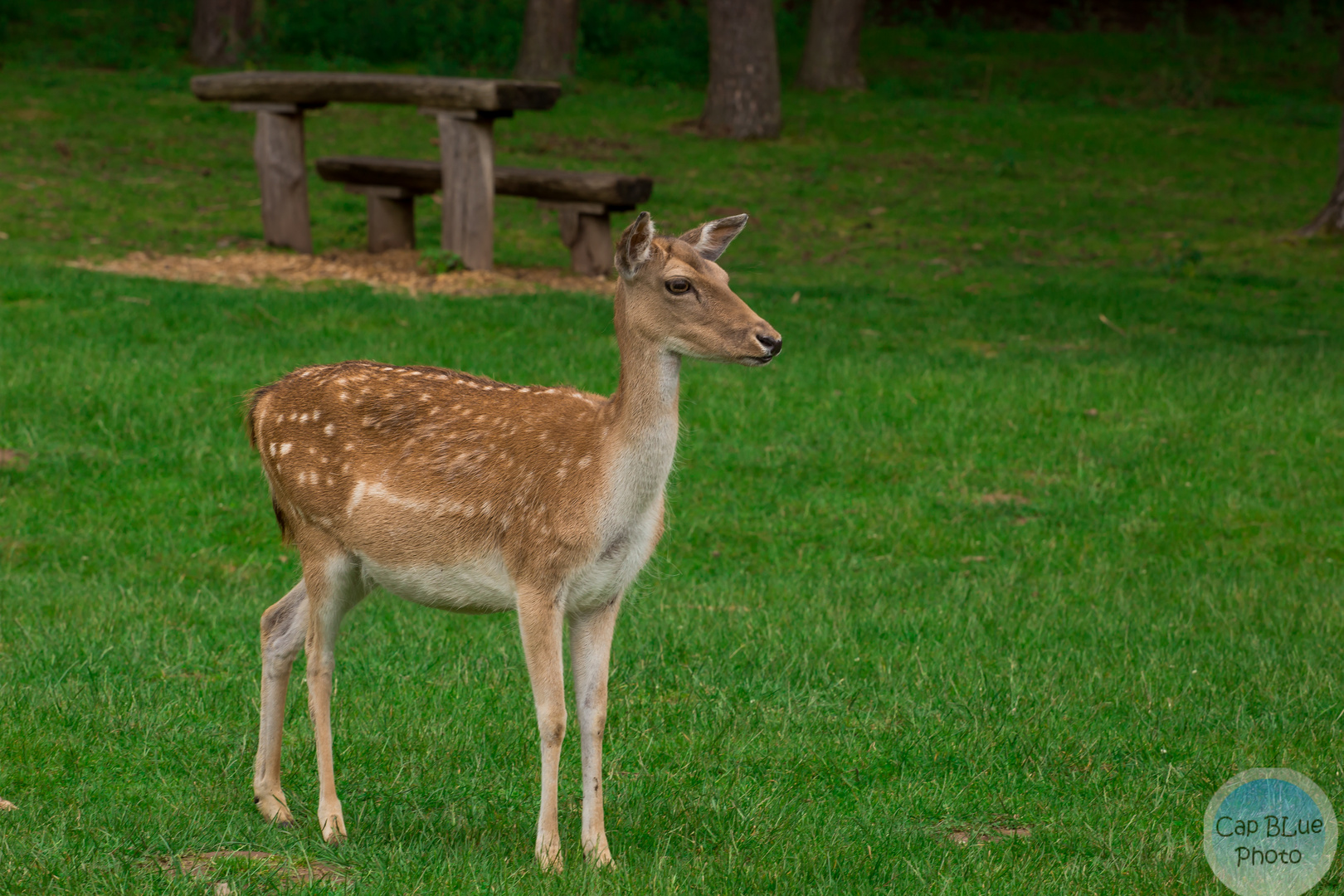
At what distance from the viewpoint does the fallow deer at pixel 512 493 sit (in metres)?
4.53

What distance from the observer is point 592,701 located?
4.68 m

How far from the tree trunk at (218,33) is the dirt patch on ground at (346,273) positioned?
11.4 metres

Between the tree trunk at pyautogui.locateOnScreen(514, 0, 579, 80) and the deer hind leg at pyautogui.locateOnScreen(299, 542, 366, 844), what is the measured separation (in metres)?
21.2

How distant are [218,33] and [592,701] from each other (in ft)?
76.5

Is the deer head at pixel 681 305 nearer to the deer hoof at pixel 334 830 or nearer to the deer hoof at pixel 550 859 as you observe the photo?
the deer hoof at pixel 550 859

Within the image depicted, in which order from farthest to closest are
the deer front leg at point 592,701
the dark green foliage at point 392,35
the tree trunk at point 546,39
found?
the dark green foliage at point 392,35
the tree trunk at point 546,39
the deer front leg at point 592,701

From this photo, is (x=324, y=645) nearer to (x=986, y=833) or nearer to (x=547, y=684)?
(x=547, y=684)

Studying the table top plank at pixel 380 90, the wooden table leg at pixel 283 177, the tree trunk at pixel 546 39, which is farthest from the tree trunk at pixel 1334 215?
→ the tree trunk at pixel 546 39

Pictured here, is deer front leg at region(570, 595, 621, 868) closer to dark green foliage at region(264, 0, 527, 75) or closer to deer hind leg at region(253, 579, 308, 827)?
deer hind leg at region(253, 579, 308, 827)

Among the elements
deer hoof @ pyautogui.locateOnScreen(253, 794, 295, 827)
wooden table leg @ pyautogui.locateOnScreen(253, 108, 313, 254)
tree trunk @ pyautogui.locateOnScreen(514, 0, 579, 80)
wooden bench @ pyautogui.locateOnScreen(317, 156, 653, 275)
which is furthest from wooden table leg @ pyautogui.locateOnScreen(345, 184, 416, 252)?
deer hoof @ pyautogui.locateOnScreen(253, 794, 295, 827)

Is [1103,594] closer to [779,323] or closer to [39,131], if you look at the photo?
[779,323]

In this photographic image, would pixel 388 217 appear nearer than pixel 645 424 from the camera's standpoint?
No

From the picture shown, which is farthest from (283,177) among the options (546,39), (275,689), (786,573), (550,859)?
(550,859)

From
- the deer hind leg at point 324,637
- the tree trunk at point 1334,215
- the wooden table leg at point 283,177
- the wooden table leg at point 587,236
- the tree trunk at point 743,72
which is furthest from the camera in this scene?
the tree trunk at point 743,72
